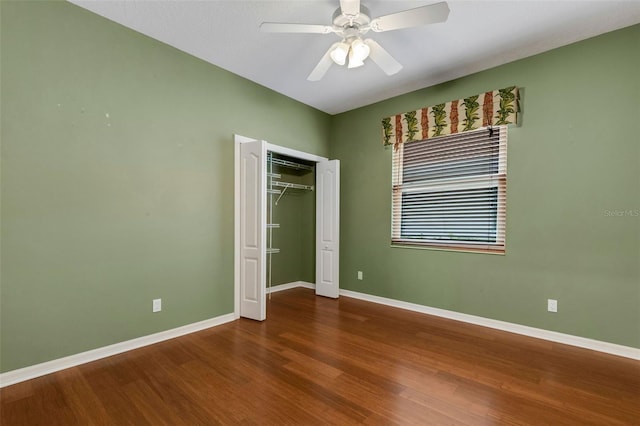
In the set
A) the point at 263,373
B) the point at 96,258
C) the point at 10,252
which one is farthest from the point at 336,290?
the point at 10,252

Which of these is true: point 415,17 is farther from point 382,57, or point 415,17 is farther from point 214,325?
point 214,325

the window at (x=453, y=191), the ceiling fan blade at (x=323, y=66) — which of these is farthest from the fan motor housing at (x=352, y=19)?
the window at (x=453, y=191)

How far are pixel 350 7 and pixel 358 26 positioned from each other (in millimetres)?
220

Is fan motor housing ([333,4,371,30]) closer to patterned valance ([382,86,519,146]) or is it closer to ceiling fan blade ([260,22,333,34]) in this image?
ceiling fan blade ([260,22,333,34])

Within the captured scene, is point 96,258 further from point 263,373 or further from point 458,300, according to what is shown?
point 458,300

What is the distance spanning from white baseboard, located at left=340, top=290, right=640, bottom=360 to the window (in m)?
0.80

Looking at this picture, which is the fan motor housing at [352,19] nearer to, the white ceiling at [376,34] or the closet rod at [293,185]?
the white ceiling at [376,34]

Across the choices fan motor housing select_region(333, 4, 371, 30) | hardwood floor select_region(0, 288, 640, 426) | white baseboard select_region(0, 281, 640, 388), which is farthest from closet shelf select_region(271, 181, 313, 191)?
fan motor housing select_region(333, 4, 371, 30)

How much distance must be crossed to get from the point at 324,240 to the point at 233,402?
2.81 meters

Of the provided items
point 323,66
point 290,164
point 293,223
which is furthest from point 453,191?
point 293,223

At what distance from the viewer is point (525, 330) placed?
306cm

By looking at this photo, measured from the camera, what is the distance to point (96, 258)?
2.49 metres

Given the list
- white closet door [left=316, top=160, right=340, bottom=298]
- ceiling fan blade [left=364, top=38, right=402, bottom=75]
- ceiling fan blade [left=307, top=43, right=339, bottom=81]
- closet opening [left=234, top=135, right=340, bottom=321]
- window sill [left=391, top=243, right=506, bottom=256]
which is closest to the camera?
ceiling fan blade [left=364, top=38, right=402, bottom=75]

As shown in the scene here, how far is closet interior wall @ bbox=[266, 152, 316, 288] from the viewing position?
475 cm
